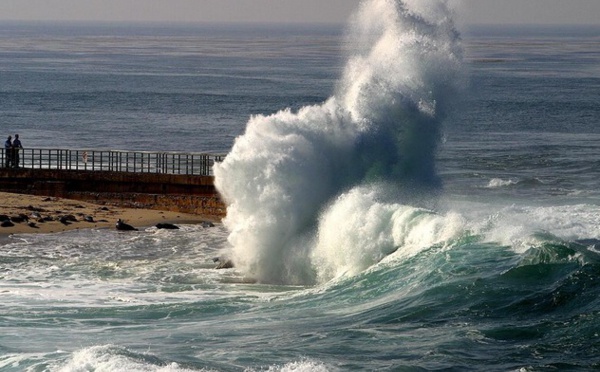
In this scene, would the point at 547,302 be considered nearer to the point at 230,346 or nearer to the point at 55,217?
the point at 230,346

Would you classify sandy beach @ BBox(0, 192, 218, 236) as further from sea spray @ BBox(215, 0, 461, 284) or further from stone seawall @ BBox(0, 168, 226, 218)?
sea spray @ BBox(215, 0, 461, 284)

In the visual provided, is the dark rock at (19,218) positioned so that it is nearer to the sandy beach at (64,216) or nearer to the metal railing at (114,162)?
the sandy beach at (64,216)

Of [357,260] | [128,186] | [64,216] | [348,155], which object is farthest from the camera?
[128,186]

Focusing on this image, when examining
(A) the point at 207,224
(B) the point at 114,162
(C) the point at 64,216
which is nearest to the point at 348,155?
(A) the point at 207,224

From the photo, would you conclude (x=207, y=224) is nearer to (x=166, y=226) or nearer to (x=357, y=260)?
(x=166, y=226)

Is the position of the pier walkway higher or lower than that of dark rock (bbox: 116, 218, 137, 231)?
higher

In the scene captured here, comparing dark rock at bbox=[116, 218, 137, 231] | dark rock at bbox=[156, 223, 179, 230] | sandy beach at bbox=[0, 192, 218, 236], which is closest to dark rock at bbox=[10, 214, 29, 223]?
sandy beach at bbox=[0, 192, 218, 236]

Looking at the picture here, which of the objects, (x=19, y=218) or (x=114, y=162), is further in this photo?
(x=114, y=162)

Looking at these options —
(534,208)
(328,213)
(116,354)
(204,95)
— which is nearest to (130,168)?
(534,208)
